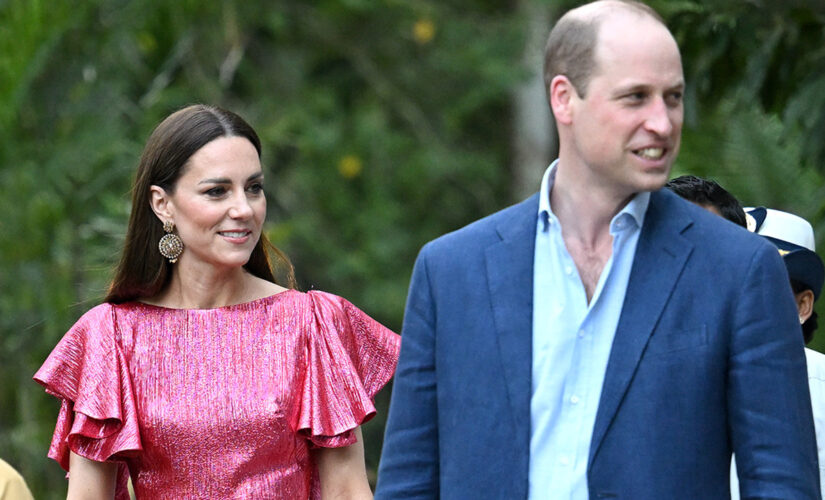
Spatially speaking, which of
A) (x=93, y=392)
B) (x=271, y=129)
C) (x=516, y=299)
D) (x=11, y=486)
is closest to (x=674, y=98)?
(x=516, y=299)

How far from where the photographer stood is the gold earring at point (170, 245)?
14.8ft

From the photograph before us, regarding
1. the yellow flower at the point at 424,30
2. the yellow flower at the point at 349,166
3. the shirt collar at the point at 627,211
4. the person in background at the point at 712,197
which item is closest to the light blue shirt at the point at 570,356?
the shirt collar at the point at 627,211

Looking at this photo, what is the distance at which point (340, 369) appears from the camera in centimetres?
453

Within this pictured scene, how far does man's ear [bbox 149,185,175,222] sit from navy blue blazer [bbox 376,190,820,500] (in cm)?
138

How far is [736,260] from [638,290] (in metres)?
0.20

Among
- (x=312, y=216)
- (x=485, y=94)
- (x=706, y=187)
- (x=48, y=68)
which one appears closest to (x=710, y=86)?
(x=706, y=187)

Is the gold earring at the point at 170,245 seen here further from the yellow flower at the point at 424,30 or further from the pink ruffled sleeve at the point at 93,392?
the yellow flower at the point at 424,30

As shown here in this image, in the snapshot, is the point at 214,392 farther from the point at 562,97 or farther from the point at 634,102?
the point at 634,102

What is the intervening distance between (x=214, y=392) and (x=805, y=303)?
5.54ft

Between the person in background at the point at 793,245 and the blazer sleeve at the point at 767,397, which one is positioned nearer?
the blazer sleeve at the point at 767,397

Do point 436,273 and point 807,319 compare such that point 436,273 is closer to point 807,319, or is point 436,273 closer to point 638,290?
point 638,290

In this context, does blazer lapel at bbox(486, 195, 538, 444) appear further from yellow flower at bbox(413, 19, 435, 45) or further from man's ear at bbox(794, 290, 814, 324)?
yellow flower at bbox(413, 19, 435, 45)

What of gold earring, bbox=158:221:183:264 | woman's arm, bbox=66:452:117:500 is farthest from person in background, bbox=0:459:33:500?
gold earring, bbox=158:221:183:264

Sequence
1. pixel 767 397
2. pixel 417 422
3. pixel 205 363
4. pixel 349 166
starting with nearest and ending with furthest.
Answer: pixel 767 397, pixel 417 422, pixel 205 363, pixel 349 166
